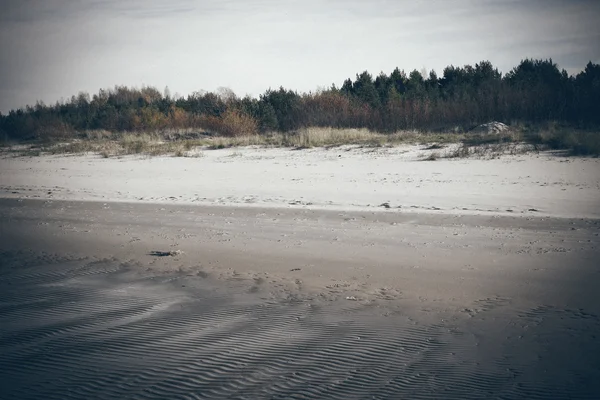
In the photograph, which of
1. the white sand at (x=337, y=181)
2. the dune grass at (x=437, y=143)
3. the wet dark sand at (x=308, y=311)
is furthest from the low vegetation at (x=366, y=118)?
the wet dark sand at (x=308, y=311)

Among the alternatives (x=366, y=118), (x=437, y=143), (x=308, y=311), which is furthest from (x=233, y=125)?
(x=308, y=311)

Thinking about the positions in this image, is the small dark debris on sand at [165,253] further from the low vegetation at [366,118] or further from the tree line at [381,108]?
the tree line at [381,108]

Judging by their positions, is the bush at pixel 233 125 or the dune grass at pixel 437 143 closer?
the dune grass at pixel 437 143

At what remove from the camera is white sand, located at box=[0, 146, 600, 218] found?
35.2 ft

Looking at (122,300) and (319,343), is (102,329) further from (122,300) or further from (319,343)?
(319,343)

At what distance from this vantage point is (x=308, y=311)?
17.5 feet

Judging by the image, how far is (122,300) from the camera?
5.81m

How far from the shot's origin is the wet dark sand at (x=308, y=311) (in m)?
3.89

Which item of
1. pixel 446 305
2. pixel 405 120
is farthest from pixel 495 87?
pixel 446 305

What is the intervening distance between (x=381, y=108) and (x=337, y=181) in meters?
17.6

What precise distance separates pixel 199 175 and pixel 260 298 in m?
10.6

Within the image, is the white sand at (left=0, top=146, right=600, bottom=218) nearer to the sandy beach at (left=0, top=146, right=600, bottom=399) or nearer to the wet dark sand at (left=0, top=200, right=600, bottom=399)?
the sandy beach at (left=0, top=146, right=600, bottom=399)

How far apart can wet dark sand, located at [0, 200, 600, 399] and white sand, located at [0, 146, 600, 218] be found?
171 cm

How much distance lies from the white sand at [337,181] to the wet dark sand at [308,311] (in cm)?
171
